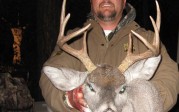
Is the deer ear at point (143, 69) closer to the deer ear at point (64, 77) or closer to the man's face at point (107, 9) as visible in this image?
the deer ear at point (64, 77)

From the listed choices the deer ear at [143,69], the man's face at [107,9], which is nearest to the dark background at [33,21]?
the man's face at [107,9]

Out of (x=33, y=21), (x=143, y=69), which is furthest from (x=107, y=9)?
(x=33, y=21)

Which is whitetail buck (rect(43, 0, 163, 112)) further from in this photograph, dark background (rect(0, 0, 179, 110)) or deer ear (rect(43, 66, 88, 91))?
dark background (rect(0, 0, 179, 110))

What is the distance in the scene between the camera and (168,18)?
647 inches

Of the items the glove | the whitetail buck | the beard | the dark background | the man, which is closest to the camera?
the whitetail buck

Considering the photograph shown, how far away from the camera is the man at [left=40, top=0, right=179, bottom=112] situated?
4.73m

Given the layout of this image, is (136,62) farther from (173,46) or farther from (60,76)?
(173,46)

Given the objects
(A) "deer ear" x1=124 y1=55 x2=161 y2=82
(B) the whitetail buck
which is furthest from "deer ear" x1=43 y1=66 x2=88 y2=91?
(A) "deer ear" x1=124 y1=55 x2=161 y2=82

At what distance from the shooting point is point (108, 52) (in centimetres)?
519

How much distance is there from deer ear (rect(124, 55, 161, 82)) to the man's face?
110cm

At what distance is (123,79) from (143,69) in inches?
11.2

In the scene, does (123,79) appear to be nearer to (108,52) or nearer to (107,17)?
(108,52)

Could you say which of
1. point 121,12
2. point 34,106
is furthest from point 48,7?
point 121,12

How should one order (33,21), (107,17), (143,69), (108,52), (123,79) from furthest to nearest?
1. (33,21)
2. (107,17)
3. (108,52)
4. (143,69)
5. (123,79)
